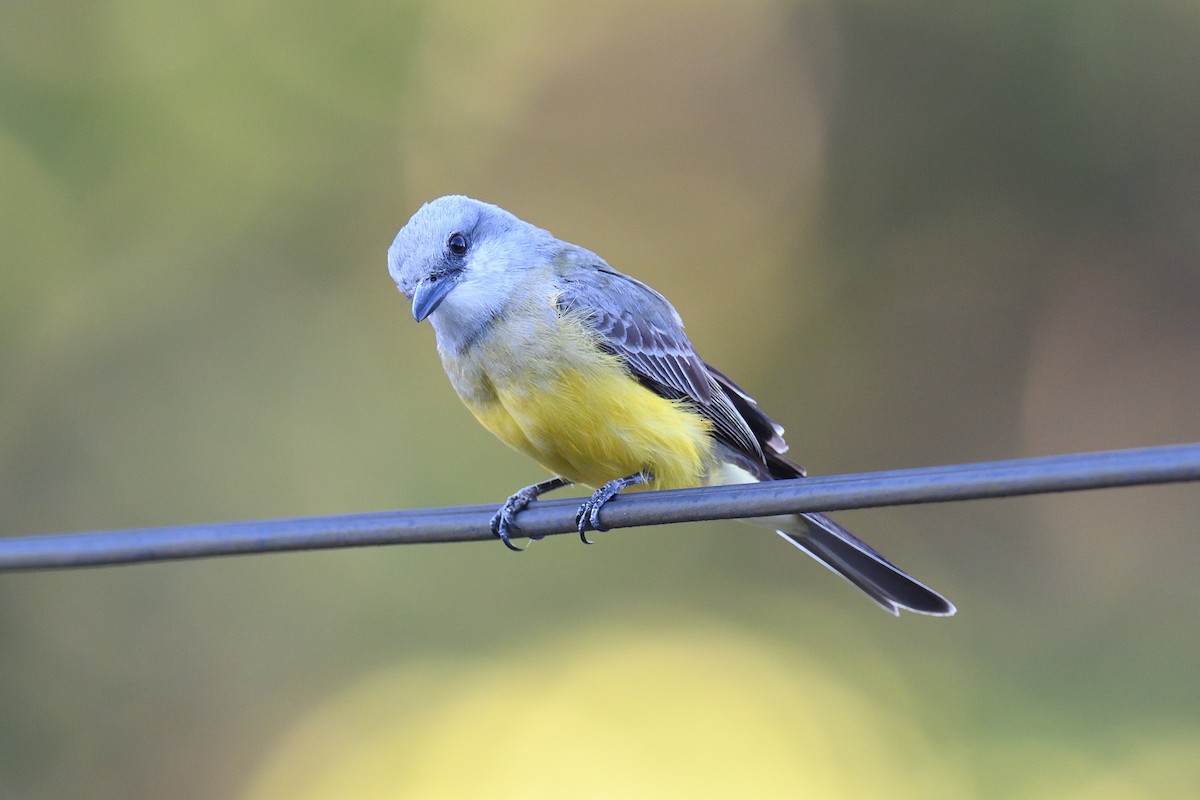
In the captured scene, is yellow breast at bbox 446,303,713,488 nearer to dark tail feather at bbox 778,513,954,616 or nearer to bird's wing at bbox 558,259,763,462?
bird's wing at bbox 558,259,763,462

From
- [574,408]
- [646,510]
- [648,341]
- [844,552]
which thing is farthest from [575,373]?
[844,552]

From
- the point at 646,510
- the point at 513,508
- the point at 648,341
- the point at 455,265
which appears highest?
the point at 648,341

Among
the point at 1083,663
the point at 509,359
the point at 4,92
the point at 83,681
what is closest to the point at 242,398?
the point at 83,681

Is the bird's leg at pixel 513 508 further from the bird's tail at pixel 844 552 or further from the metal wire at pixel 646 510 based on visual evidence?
the bird's tail at pixel 844 552

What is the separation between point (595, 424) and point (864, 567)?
41.0 inches

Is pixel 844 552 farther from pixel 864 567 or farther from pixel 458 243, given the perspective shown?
pixel 458 243

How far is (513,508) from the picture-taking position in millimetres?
3674

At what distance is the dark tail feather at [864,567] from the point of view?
402 cm

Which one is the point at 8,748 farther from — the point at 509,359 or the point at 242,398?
the point at 509,359

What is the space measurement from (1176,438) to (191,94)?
6.08m

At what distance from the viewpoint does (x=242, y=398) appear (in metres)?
7.73

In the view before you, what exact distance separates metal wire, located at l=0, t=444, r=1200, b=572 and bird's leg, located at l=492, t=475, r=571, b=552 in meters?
0.09

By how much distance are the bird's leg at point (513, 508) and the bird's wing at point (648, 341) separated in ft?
1.66

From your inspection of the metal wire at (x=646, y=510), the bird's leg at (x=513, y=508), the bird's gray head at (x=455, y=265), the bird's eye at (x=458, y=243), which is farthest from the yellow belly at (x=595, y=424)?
the bird's eye at (x=458, y=243)
